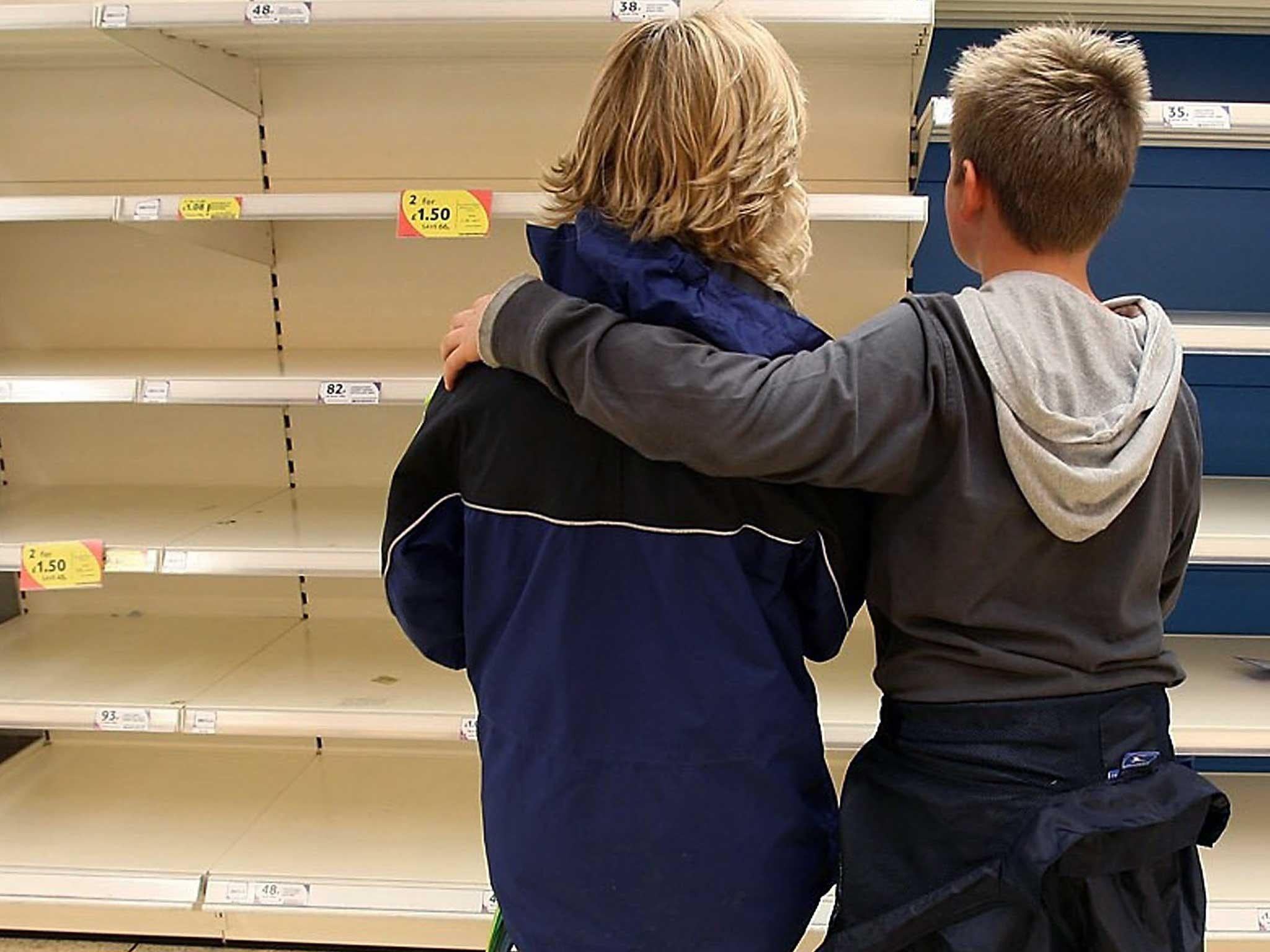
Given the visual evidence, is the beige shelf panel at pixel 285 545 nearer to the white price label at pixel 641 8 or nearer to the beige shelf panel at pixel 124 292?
the beige shelf panel at pixel 124 292

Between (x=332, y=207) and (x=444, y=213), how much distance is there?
0.21m

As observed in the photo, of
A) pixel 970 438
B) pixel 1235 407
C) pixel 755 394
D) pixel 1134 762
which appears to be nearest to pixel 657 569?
pixel 755 394

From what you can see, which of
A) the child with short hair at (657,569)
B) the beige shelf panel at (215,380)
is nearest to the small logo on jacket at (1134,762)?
the child with short hair at (657,569)

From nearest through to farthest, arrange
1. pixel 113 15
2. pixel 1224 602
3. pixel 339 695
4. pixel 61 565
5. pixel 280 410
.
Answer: pixel 113 15, pixel 61 565, pixel 339 695, pixel 1224 602, pixel 280 410

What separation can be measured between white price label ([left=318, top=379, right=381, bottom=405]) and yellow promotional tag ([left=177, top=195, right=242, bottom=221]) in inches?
12.6

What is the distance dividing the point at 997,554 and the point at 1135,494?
0.48 feet

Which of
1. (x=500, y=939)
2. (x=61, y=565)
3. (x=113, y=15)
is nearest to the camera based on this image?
(x=500, y=939)

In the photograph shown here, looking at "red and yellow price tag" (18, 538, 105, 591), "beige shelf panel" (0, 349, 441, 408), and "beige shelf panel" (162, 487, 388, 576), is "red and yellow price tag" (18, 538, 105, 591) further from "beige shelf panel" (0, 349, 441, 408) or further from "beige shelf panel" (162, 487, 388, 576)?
"beige shelf panel" (0, 349, 441, 408)

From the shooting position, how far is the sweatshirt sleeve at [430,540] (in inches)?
38.2

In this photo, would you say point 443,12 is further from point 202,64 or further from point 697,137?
point 697,137

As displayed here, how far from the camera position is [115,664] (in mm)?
1996

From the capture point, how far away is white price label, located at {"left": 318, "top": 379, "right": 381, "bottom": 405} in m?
1.66

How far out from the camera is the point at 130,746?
2.31 metres

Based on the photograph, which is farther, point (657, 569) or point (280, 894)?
point (280, 894)
